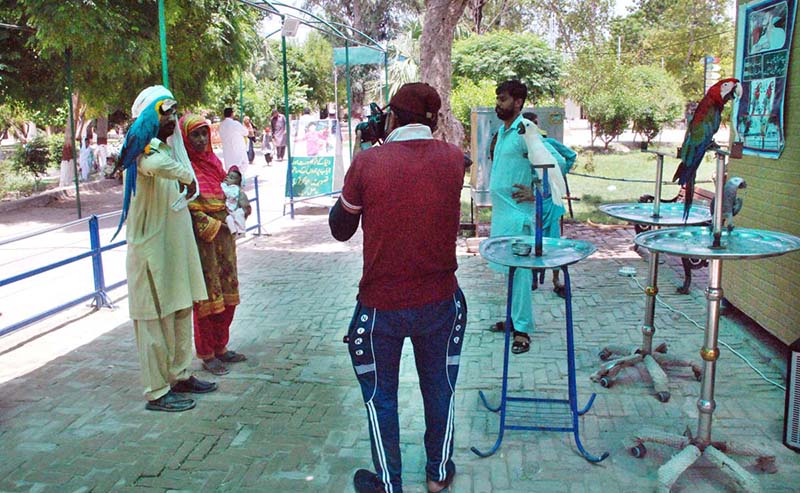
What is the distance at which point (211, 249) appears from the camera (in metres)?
4.84

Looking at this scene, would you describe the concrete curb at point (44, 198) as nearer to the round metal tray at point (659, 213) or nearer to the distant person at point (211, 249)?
A: the distant person at point (211, 249)

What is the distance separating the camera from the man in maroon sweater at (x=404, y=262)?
3.03 metres

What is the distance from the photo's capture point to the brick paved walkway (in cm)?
361

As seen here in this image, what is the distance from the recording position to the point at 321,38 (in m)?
43.0

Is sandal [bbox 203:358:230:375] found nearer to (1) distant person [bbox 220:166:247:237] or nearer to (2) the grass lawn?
(1) distant person [bbox 220:166:247:237]

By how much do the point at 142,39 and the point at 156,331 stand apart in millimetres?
8858

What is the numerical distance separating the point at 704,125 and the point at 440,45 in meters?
7.68

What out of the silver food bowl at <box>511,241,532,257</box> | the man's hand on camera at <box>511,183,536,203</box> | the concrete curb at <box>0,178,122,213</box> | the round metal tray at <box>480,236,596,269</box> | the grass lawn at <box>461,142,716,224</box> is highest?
the man's hand on camera at <box>511,183,536,203</box>

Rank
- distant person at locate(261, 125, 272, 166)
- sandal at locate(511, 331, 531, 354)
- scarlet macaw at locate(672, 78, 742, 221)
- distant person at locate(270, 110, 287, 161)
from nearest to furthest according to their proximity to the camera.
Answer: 1. scarlet macaw at locate(672, 78, 742, 221)
2. sandal at locate(511, 331, 531, 354)
3. distant person at locate(270, 110, 287, 161)
4. distant person at locate(261, 125, 272, 166)

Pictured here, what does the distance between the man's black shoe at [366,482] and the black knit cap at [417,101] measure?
5.62ft

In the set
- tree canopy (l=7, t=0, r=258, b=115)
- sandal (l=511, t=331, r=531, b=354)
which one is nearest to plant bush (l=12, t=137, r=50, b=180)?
tree canopy (l=7, t=0, r=258, b=115)

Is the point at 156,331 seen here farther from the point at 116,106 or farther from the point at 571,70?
the point at 571,70

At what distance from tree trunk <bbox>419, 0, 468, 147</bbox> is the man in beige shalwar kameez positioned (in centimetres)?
701

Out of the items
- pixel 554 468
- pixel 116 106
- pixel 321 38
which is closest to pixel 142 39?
pixel 116 106
